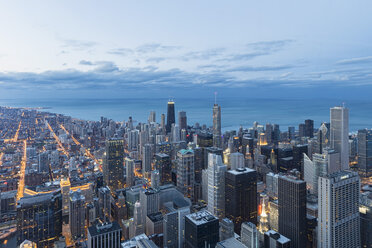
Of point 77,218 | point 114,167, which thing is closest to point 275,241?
point 77,218

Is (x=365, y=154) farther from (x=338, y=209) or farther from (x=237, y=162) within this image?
(x=338, y=209)

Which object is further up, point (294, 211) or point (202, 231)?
point (294, 211)

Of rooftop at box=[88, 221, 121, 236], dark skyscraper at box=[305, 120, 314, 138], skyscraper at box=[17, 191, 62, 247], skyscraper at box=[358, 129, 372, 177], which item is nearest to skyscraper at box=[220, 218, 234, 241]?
rooftop at box=[88, 221, 121, 236]

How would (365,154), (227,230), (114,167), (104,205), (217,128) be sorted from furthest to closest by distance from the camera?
(217,128) → (365,154) → (114,167) → (104,205) → (227,230)

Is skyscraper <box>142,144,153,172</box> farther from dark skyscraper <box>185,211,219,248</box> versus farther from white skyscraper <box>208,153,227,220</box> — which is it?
dark skyscraper <box>185,211,219,248</box>

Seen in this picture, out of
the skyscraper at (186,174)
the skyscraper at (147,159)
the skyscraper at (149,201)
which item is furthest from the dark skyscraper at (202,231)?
the skyscraper at (147,159)

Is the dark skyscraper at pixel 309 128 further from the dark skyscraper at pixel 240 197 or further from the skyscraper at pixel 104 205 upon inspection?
the skyscraper at pixel 104 205
